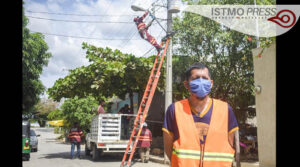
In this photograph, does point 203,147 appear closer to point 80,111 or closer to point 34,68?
point 34,68

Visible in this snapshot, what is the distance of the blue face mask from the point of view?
2.68 meters

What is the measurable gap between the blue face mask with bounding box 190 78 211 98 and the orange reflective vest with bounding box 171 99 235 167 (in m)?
0.27

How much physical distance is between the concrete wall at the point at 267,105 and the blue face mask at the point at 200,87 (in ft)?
21.3

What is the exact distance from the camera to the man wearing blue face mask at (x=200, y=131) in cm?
246

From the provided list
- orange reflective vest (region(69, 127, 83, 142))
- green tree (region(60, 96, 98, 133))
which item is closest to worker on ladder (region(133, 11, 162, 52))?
orange reflective vest (region(69, 127, 83, 142))

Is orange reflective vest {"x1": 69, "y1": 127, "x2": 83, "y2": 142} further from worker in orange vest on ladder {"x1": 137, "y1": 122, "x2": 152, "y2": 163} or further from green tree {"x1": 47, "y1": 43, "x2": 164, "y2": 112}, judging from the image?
worker in orange vest on ladder {"x1": 137, "y1": 122, "x2": 152, "y2": 163}

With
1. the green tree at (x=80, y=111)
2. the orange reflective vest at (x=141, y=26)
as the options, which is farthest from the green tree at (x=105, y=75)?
the green tree at (x=80, y=111)

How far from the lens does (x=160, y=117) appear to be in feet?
58.7

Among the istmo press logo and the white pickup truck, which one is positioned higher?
the istmo press logo

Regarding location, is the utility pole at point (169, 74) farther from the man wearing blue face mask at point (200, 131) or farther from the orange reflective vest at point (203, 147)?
the orange reflective vest at point (203, 147)
